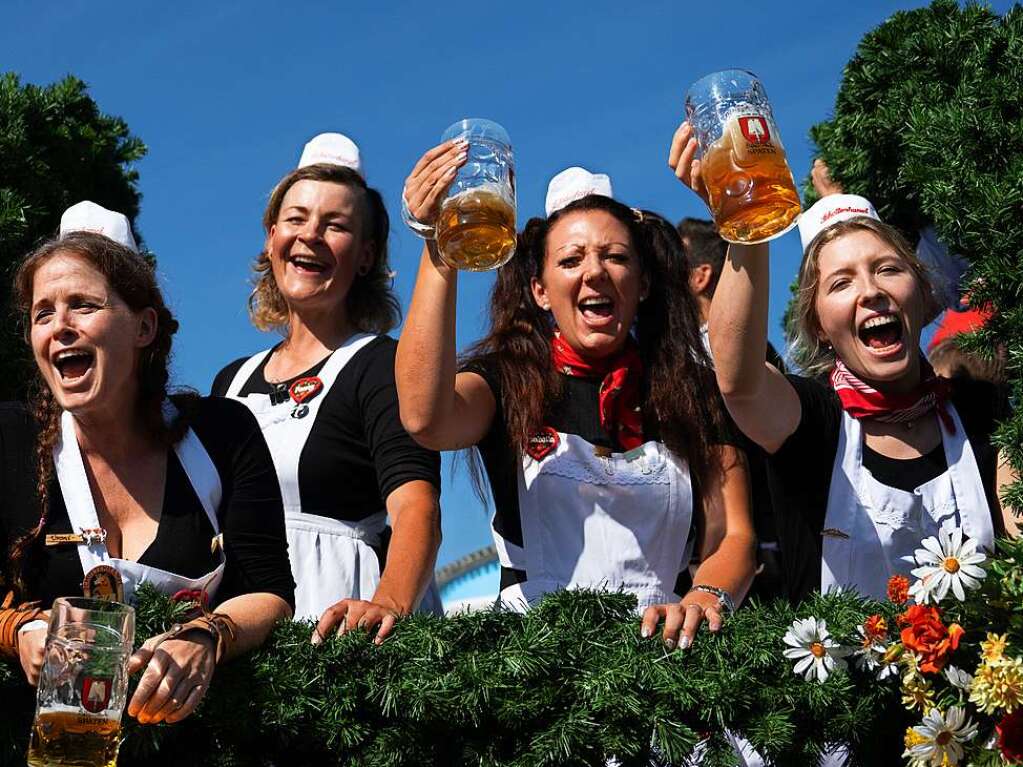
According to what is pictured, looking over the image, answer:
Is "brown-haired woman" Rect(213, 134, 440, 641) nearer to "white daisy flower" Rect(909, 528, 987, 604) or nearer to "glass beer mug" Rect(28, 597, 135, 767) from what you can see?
"glass beer mug" Rect(28, 597, 135, 767)

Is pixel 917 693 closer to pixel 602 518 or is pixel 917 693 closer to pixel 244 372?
pixel 602 518

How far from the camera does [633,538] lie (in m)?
3.92

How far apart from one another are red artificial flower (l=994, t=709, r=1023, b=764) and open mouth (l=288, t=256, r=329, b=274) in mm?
2837

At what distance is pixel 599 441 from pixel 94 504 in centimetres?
139

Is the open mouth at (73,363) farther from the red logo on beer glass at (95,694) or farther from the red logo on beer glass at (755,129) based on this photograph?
the red logo on beer glass at (755,129)

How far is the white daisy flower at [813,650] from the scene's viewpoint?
2.67 meters

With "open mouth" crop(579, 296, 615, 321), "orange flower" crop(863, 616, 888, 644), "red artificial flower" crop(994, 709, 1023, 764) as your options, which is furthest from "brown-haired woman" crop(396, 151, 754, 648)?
"red artificial flower" crop(994, 709, 1023, 764)

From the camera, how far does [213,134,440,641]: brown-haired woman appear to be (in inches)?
157

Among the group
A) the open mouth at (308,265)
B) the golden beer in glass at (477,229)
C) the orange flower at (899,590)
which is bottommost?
the orange flower at (899,590)

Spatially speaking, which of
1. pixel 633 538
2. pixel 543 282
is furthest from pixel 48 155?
pixel 633 538

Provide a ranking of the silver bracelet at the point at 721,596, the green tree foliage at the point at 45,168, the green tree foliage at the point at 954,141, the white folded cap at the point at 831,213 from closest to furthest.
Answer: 1. the silver bracelet at the point at 721,596
2. the green tree foliage at the point at 954,141
3. the white folded cap at the point at 831,213
4. the green tree foliage at the point at 45,168

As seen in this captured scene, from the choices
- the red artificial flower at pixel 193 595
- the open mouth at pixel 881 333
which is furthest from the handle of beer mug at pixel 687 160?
the red artificial flower at pixel 193 595

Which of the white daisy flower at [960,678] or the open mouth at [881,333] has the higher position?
the open mouth at [881,333]

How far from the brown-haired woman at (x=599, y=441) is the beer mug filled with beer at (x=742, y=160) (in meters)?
0.94
